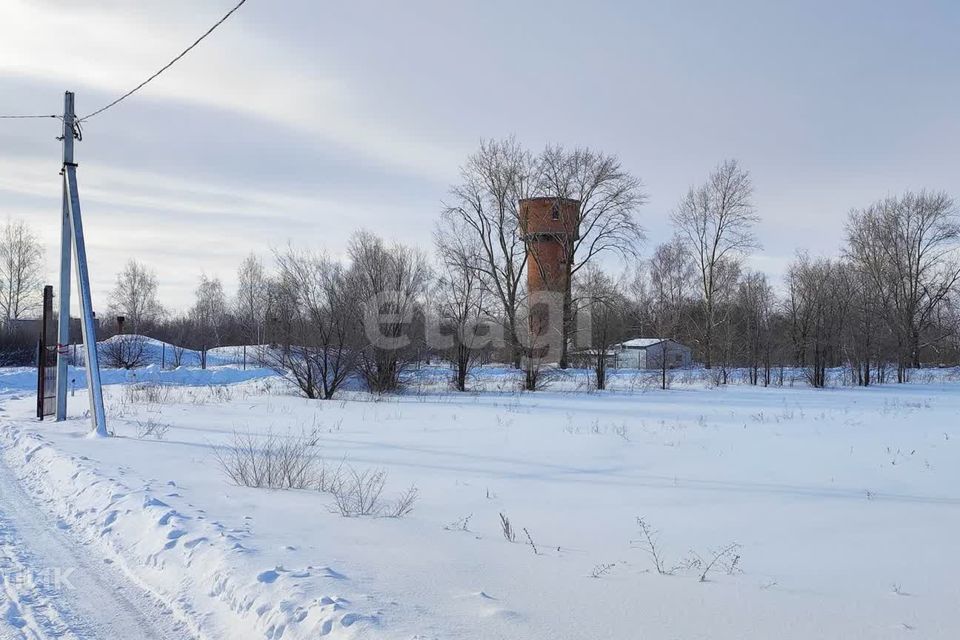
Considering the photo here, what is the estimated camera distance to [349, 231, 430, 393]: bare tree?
24.8 metres

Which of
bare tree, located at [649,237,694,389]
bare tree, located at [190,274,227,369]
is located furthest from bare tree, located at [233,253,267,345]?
bare tree, located at [649,237,694,389]

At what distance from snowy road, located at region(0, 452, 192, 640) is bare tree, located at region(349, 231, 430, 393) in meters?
18.4

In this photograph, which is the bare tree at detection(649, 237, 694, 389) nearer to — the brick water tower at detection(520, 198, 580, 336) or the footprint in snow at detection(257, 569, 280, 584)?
the brick water tower at detection(520, 198, 580, 336)

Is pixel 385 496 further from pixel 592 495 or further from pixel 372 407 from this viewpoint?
pixel 372 407

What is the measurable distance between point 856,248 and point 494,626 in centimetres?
5687

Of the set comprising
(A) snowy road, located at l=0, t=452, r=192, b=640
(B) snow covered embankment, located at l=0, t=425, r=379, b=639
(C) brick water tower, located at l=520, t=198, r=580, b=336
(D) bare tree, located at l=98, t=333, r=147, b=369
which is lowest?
(A) snowy road, located at l=0, t=452, r=192, b=640

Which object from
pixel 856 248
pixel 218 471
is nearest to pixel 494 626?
pixel 218 471

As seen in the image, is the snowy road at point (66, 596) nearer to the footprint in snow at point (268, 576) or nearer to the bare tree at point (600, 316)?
the footprint in snow at point (268, 576)

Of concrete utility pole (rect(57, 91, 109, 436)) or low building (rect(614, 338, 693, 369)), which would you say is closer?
concrete utility pole (rect(57, 91, 109, 436))

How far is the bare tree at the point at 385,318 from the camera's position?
81.3ft

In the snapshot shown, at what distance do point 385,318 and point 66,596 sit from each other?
20.8 metres

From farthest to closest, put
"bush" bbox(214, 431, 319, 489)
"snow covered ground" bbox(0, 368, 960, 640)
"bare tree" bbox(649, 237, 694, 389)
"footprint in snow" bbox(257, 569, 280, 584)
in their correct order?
"bare tree" bbox(649, 237, 694, 389) → "bush" bbox(214, 431, 319, 489) → "footprint in snow" bbox(257, 569, 280, 584) → "snow covered ground" bbox(0, 368, 960, 640)

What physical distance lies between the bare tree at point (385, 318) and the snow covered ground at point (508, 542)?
1190cm

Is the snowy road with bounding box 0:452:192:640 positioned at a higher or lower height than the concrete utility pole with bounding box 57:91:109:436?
lower
